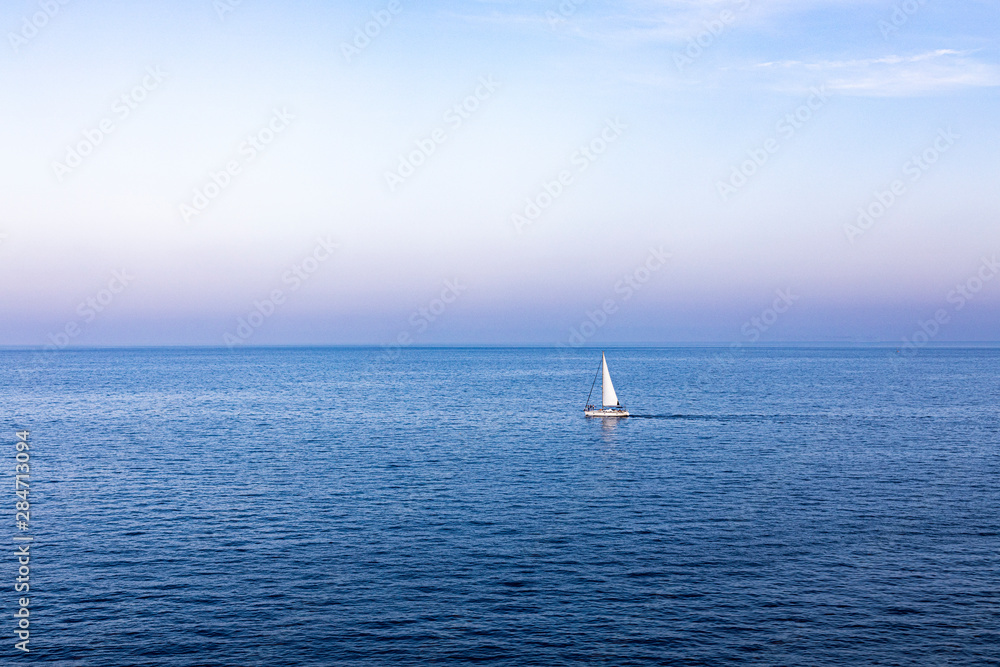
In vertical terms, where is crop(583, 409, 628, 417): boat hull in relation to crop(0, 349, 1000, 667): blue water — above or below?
above

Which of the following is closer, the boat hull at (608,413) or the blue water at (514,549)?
the blue water at (514,549)

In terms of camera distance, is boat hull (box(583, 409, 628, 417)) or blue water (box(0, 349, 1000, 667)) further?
boat hull (box(583, 409, 628, 417))

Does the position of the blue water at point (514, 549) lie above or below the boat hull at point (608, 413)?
below

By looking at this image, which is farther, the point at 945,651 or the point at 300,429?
the point at 300,429

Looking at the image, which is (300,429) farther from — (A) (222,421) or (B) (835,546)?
(B) (835,546)

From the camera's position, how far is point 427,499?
69.6 meters

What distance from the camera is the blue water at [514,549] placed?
131ft

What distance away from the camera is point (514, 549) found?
54.4 meters

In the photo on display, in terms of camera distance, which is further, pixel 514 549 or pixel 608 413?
pixel 608 413

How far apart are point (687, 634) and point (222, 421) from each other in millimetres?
105270

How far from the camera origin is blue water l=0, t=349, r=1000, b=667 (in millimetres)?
39906

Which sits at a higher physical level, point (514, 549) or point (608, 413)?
point (608, 413)

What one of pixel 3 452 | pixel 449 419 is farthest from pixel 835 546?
pixel 3 452

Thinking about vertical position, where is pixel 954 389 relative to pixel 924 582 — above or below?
above
